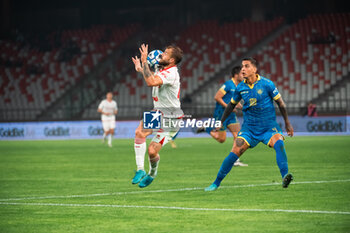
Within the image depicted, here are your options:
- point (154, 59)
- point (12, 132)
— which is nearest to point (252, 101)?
point (154, 59)

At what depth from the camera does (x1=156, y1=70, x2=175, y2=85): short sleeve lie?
997 cm

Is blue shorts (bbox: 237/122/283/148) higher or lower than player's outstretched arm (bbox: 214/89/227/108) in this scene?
higher

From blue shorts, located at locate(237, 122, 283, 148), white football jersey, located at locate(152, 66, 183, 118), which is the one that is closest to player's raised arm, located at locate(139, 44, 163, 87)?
white football jersey, located at locate(152, 66, 183, 118)

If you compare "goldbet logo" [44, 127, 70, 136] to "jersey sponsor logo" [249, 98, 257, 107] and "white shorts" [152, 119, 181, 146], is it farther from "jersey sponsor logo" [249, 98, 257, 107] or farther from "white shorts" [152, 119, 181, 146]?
"jersey sponsor logo" [249, 98, 257, 107]

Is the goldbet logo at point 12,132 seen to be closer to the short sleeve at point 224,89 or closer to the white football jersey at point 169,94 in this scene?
the short sleeve at point 224,89

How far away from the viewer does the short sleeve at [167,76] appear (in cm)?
997

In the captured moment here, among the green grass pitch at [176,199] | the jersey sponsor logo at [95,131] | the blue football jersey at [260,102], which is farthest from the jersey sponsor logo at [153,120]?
the jersey sponsor logo at [95,131]

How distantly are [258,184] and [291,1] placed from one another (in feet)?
104

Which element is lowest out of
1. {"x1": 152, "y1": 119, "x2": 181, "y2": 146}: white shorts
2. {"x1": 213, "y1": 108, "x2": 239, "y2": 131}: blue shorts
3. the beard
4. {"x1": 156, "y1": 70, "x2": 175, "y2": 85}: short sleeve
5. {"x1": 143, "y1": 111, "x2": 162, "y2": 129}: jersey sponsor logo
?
{"x1": 213, "y1": 108, "x2": 239, "y2": 131}: blue shorts

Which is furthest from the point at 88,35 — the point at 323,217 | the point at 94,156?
the point at 323,217

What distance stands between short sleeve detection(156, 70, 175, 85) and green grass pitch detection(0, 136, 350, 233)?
5.62ft

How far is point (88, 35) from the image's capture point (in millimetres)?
42906

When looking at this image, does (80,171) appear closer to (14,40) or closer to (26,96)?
(26,96)

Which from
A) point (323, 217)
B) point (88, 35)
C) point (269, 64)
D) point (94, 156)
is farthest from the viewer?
point (88, 35)
